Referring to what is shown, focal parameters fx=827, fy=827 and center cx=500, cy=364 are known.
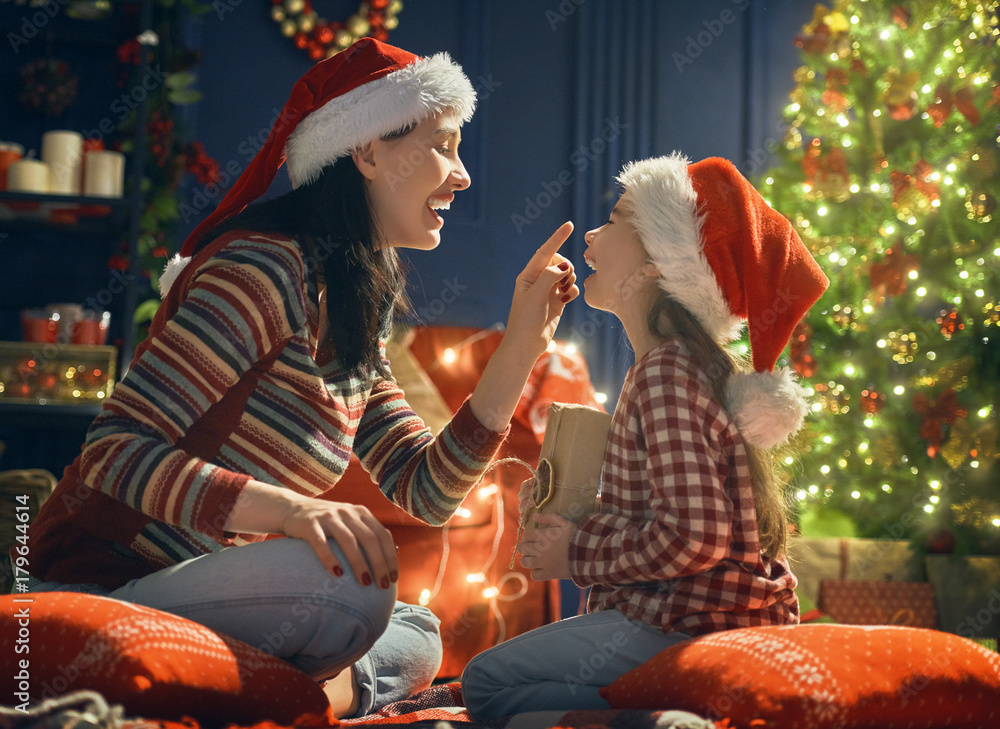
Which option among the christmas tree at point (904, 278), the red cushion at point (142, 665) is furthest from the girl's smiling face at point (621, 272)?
the christmas tree at point (904, 278)

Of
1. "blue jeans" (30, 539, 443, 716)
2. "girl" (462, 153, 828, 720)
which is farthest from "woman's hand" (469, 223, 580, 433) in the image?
"blue jeans" (30, 539, 443, 716)

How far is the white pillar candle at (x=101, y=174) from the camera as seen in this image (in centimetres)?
260

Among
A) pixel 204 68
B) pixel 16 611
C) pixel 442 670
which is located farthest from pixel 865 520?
pixel 204 68

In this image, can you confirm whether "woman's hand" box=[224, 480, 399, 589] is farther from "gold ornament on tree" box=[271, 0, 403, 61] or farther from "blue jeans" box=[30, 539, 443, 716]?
"gold ornament on tree" box=[271, 0, 403, 61]

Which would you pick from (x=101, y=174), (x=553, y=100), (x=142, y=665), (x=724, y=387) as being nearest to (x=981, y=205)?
(x=553, y=100)

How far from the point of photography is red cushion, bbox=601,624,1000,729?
92 cm

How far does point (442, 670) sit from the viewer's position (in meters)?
2.20

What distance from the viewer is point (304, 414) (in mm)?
1229

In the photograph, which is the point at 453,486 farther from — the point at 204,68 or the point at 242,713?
the point at 204,68

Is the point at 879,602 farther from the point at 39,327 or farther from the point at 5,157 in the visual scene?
the point at 5,157

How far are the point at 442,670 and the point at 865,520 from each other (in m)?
1.46

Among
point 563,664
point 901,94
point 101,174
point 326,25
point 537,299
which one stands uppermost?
point 326,25

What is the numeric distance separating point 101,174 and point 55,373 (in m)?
0.64

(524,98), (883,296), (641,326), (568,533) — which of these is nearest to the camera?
(568,533)
